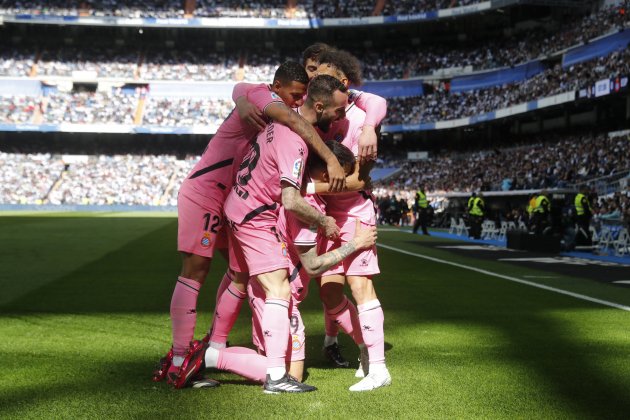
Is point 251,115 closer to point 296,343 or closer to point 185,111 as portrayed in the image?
point 296,343

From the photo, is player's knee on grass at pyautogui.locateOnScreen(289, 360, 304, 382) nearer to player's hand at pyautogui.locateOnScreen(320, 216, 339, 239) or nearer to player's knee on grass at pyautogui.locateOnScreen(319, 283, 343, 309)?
player's knee on grass at pyautogui.locateOnScreen(319, 283, 343, 309)

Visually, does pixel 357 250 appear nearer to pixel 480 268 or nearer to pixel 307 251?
pixel 307 251

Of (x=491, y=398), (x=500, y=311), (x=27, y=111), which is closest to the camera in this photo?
(x=491, y=398)

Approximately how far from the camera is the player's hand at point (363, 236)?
504cm

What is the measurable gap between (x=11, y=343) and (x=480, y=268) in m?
10.6

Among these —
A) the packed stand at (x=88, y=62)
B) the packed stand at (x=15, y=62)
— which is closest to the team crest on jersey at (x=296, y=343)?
the packed stand at (x=88, y=62)

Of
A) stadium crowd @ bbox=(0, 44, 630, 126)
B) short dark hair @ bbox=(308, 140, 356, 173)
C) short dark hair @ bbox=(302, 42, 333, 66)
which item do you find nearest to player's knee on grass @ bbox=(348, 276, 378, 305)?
short dark hair @ bbox=(308, 140, 356, 173)

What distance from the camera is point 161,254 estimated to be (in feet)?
56.5

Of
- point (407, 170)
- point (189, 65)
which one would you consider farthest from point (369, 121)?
point (189, 65)

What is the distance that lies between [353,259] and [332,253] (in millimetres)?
257

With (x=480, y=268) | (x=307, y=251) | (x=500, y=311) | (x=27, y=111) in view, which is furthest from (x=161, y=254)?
(x=27, y=111)

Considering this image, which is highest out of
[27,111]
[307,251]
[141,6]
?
[141,6]

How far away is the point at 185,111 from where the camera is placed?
208ft

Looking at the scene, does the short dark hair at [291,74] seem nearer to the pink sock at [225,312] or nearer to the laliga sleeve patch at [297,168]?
the laliga sleeve patch at [297,168]
